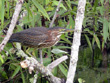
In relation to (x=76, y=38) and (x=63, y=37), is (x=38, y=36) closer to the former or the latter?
(x=63, y=37)

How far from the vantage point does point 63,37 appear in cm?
309

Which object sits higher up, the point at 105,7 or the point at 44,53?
the point at 105,7

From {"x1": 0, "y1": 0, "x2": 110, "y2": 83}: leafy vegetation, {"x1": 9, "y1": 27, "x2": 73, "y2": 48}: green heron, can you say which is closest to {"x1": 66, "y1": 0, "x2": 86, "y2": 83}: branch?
{"x1": 0, "y1": 0, "x2": 110, "y2": 83}: leafy vegetation

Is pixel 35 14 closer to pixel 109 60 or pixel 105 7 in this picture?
pixel 105 7

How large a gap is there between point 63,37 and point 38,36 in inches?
21.2

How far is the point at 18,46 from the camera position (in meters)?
2.58

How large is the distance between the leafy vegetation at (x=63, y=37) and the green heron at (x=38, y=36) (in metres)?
0.14

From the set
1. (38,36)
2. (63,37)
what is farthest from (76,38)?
(63,37)

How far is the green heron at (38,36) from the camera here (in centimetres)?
257

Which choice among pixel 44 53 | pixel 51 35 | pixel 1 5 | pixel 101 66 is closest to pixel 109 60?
pixel 101 66

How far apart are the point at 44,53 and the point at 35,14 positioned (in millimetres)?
486

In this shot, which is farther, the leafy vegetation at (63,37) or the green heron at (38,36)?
the leafy vegetation at (63,37)

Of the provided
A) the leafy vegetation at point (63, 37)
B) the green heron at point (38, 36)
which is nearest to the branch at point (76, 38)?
the leafy vegetation at point (63, 37)

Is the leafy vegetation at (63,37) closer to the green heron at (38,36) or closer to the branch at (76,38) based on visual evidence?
the green heron at (38,36)
